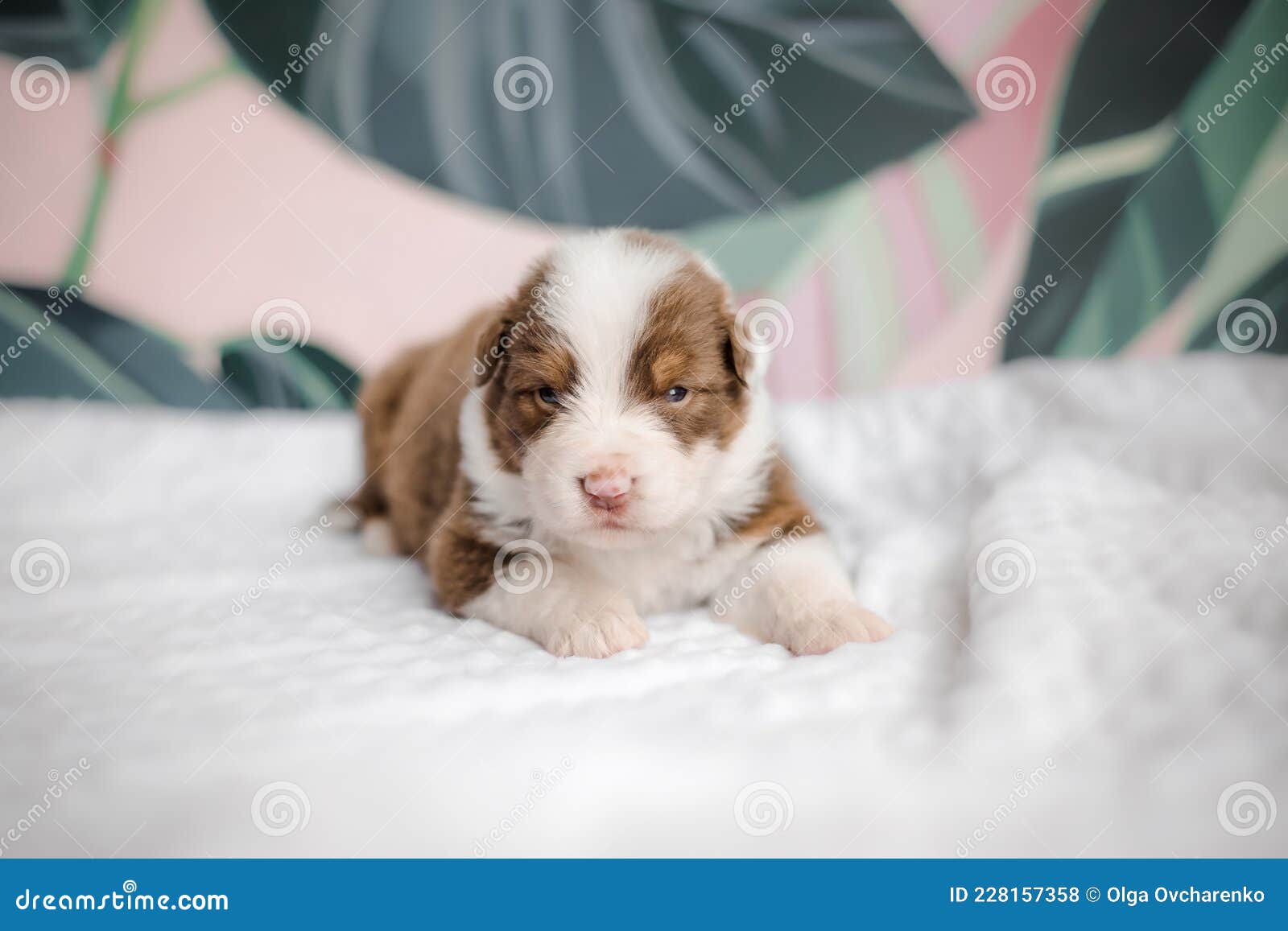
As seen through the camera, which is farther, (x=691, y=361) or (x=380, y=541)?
(x=380, y=541)

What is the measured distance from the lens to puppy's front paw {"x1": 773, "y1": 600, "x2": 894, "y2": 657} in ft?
9.20

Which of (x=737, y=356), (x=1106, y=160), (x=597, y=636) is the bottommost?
(x=597, y=636)

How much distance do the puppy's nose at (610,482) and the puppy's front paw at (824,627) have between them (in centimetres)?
75

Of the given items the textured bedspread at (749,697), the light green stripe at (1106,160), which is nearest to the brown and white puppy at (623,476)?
the textured bedspread at (749,697)

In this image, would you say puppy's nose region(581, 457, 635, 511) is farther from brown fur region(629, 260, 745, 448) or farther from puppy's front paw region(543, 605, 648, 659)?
puppy's front paw region(543, 605, 648, 659)

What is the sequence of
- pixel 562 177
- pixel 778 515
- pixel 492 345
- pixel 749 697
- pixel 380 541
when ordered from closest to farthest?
1. pixel 749 697
2. pixel 492 345
3. pixel 778 515
4. pixel 380 541
5. pixel 562 177

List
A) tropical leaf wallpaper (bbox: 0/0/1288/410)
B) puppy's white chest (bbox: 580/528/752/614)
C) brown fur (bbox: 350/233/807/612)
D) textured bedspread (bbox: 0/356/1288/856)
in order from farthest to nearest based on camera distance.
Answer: tropical leaf wallpaper (bbox: 0/0/1288/410) < puppy's white chest (bbox: 580/528/752/614) < brown fur (bbox: 350/233/807/612) < textured bedspread (bbox: 0/356/1288/856)

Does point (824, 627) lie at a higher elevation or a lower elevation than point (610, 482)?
lower

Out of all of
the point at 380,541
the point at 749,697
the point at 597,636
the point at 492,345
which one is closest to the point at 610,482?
the point at 597,636

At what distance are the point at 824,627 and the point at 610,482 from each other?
0.88 meters

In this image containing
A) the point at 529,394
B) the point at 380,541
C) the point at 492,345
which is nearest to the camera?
the point at 529,394

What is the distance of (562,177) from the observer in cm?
563

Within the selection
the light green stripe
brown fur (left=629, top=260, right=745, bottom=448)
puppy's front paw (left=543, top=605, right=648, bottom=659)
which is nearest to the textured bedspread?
puppy's front paw (left=543, top=605, right=648, bottom=659)

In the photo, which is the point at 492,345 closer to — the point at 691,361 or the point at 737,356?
the point at 691,361
